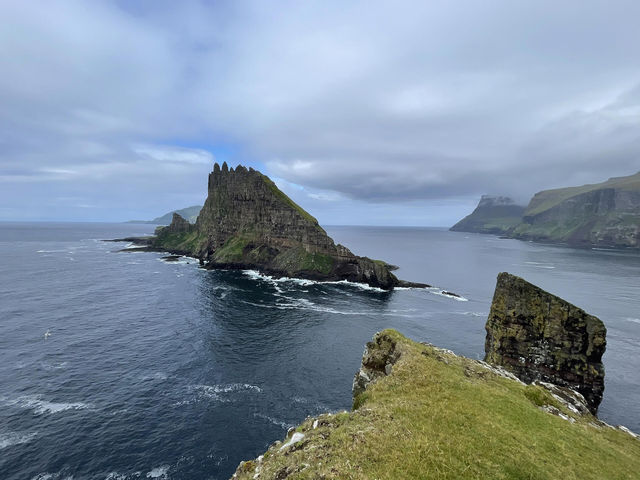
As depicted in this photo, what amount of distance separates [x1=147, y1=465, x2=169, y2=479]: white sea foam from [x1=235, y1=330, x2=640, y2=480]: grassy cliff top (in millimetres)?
20881

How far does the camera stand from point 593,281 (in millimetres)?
125188

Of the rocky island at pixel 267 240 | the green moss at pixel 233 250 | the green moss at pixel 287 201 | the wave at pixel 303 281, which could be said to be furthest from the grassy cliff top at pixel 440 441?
the green moss at pixel 233 250

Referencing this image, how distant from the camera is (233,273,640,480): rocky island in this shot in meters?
13.2

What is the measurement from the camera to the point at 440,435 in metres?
15.1

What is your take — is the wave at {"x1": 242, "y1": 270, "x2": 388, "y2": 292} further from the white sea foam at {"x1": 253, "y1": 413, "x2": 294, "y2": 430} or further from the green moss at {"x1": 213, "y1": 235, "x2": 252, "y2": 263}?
the white sea foam at {"x1": 253, "y1": 413, "x2": 294, "y2": 430}

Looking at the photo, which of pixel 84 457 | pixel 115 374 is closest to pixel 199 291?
pixel 115 374

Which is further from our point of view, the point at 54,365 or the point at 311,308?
the point at 311,308

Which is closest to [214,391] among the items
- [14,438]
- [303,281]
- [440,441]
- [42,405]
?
[42,405]

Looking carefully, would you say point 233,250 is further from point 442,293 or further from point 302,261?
point 442,293

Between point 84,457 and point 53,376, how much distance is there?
71.3 ft

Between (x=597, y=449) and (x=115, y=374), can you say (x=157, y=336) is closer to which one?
(x=115, y=374)

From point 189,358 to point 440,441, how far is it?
5062 cm

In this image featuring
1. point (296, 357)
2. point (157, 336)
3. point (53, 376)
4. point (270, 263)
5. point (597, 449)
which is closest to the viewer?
point (597, 449)

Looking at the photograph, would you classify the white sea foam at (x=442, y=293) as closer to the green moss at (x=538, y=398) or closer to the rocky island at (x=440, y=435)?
the rocky island at (x=440, y=435)
